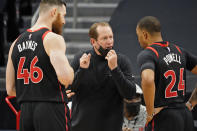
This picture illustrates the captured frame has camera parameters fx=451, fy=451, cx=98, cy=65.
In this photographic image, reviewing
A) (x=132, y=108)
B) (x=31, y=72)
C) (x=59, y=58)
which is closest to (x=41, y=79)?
(x=31, y=72)

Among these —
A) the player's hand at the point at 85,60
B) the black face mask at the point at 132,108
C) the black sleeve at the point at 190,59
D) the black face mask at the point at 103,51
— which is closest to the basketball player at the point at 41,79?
the player's hand at the point at 85,60

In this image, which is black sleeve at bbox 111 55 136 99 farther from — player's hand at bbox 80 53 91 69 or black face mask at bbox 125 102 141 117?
black face mask at bbox 125 102 141 117

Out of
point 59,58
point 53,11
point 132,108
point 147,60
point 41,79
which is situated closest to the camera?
point 59,58

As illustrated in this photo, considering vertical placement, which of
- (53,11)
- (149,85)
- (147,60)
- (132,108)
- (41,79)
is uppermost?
(53,11)

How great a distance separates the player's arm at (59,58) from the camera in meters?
3.41

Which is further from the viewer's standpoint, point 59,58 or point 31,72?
point 31,72

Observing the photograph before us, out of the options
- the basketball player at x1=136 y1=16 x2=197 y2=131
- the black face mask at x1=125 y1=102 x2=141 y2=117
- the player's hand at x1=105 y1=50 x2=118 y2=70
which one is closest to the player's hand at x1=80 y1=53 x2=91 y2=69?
the player's hand at x1=105 y1=50 x2=118 y2=70

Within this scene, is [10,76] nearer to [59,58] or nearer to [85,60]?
[59,58]

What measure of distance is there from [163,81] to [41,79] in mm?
1163

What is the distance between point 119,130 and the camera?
4.35 metres

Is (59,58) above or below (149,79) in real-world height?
above

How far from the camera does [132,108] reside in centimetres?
573

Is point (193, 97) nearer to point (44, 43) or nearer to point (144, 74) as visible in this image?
point (144, 74)

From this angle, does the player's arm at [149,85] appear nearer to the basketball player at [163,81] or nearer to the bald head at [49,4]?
the basketball player at [163,81]
